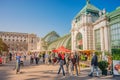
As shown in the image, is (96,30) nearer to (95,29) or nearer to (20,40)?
(95,29)

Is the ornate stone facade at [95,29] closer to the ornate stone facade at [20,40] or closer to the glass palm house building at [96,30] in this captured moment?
the glass palm house building at [96,30]

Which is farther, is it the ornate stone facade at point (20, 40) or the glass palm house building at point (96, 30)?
the ornate stone facade at point (20, 40)

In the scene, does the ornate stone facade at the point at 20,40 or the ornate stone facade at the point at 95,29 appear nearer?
the ornate stone facade at the point at 95,29

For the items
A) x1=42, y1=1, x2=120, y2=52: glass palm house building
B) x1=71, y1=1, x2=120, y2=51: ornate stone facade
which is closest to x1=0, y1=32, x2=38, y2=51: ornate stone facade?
x1=42, y1=1, x2=120, y2=52: glass palm house building

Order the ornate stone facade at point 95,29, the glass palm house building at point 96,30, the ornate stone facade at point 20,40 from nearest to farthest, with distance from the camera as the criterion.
Result: the glass palm house building at point 96,30, the ornate stone facade at point 95,29, the ornate stone facade at point 20,40

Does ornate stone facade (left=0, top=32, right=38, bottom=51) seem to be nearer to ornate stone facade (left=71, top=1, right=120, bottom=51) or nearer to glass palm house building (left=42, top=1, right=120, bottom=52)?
glass palm house building (left=42, top=1, right=120, bottom=52)

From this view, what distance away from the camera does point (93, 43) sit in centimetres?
4400

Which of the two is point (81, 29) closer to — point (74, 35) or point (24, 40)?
point (74, 35)

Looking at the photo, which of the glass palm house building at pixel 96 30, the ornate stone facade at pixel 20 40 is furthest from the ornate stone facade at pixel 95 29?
the ornate stone facade at pixel 20 40

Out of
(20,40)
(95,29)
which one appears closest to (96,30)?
(95,29)

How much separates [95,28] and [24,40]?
122745 millimetres

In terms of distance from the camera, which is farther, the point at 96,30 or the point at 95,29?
the point at 95,29

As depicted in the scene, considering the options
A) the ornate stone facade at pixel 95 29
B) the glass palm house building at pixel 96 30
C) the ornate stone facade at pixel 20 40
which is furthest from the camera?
the ornate stone facade at pixel 20 40

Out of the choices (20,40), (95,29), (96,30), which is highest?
(20,40)
